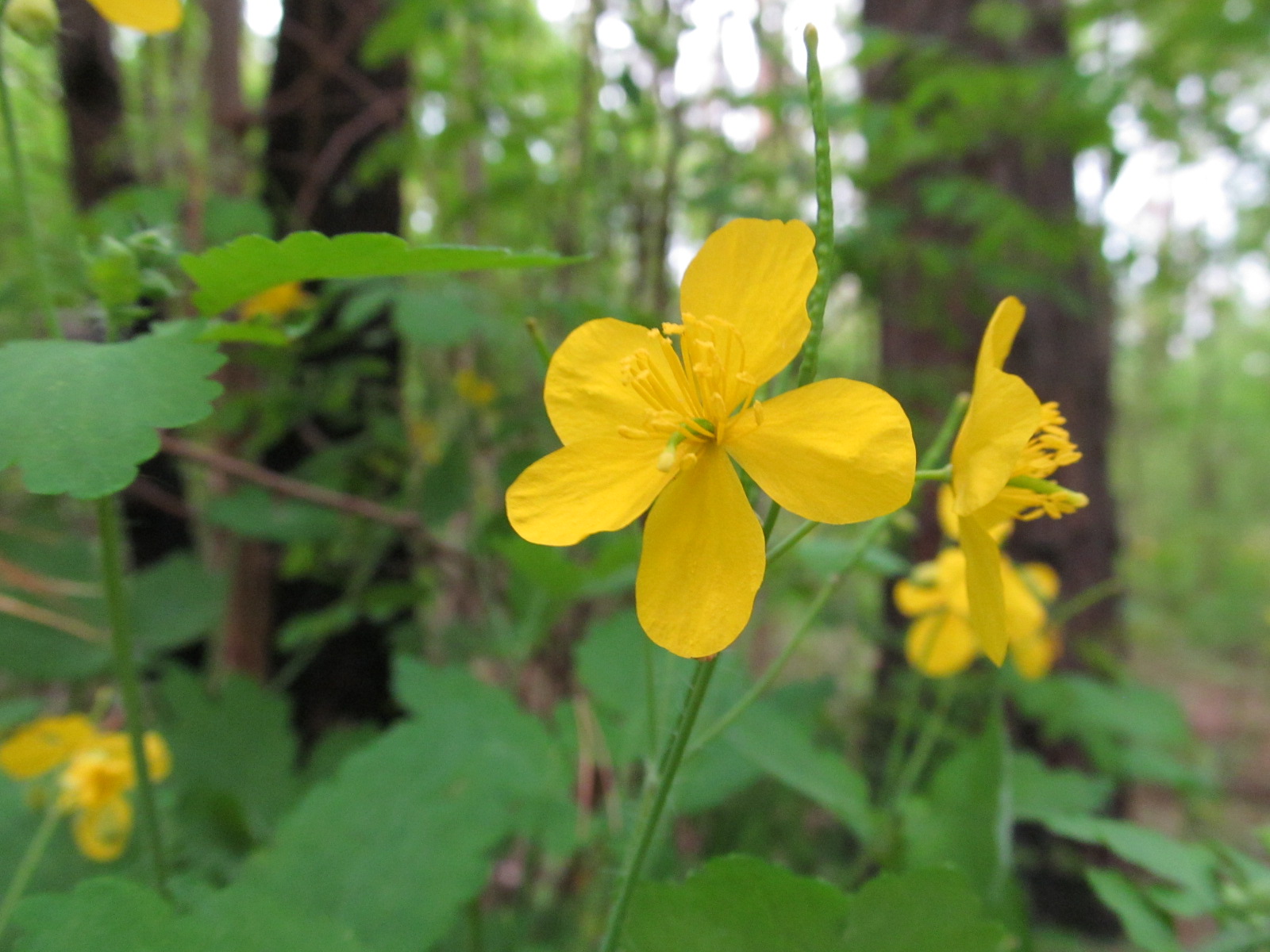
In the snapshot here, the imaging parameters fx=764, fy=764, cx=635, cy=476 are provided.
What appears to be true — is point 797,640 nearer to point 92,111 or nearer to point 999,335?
point 999,335

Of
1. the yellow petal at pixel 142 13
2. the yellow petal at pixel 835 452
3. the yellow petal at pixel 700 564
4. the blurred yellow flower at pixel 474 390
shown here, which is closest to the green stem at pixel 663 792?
the yellow petal at pixel 700 564

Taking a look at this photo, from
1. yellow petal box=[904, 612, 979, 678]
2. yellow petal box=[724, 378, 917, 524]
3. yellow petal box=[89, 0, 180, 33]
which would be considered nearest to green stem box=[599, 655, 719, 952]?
yellow petal box=[724, 378, 917, 524]

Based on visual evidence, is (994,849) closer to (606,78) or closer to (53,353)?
(53,353)

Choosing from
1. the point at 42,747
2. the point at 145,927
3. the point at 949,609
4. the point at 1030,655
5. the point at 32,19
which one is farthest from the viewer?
the point at 1030,655

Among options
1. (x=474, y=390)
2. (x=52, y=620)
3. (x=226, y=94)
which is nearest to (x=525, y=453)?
(x=474, y=390)

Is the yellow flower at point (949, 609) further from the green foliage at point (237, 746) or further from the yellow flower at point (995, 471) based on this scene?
the green foliage at point (237, 746)

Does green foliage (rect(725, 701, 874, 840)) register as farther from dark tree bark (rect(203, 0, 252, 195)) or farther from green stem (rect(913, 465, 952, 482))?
dark tree bark (rect(203, 0, 252, 195))
